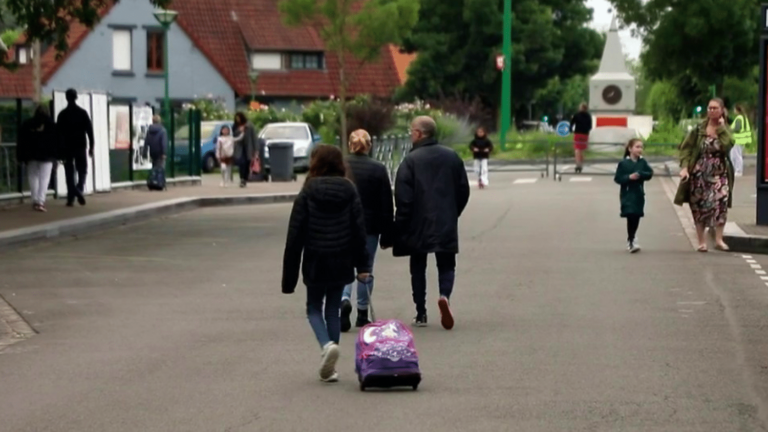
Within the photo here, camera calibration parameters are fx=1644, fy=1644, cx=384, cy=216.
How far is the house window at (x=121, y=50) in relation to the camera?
69.8 meters

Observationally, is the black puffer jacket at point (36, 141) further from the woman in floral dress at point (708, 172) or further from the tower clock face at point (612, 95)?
the tower clock face at point (612, 95)

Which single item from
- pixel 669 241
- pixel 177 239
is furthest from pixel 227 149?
pixel 669 241

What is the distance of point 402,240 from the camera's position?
12617 mm

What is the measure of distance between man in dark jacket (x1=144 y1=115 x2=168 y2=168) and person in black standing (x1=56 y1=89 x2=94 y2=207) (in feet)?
18.2

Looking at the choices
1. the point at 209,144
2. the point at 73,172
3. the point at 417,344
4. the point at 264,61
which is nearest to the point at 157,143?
the point at 73,172

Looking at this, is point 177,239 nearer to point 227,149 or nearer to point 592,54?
point 227,149

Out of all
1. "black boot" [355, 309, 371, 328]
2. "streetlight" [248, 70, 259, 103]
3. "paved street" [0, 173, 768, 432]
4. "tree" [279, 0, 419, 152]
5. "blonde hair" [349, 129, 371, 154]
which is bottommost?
"paved street" [0, 173, 768, 432]

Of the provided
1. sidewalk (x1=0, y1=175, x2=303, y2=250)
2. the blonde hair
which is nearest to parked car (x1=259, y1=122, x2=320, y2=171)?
sidewalk (x1=0, y1=175, x2=303, y2=250)

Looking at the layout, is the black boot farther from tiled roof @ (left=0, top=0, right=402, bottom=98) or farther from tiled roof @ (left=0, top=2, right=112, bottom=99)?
tiled roof @ (left=0, top=0, right=402, bottom=98)

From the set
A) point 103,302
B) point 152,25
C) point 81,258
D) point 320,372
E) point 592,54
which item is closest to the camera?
point 320,372

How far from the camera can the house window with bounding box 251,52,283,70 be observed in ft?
249

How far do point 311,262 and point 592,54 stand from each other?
7195 centimetres

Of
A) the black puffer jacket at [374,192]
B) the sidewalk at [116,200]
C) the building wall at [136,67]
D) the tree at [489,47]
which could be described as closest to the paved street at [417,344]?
the black puffer jacket at [374,192]

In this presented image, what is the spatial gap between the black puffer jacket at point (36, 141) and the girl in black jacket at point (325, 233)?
1553 cm
